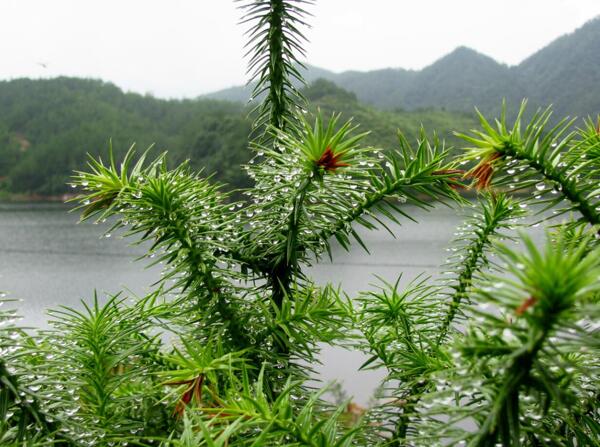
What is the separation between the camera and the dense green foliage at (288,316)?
0.49 meters

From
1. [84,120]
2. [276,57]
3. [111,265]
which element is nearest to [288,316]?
[276,57]

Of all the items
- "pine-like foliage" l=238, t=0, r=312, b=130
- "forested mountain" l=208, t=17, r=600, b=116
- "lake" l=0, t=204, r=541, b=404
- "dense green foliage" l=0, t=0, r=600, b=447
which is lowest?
"lake" l=0, t=204, r=541, b=404

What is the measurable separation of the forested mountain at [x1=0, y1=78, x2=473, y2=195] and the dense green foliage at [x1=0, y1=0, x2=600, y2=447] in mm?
45503

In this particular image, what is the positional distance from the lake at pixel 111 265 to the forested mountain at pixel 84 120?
18.5 m

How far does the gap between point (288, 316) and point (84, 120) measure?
71524mm

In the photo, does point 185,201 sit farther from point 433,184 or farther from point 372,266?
point 372,266

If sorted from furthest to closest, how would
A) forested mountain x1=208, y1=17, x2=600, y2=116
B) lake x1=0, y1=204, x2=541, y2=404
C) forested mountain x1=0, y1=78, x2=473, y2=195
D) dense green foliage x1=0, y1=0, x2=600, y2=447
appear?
1. forested mountain x1=208, y1=17, x2=600, y2=116
2. forested mountain x1=0, y1=78, x2=473, y2=195
3. lake x1=0, y1=204, x2=541, y2=404
4. dense green foliage x1=0, y1=0, x2=600, y2=447

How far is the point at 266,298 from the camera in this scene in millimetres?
751

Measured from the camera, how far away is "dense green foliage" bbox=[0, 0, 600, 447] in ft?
1.60

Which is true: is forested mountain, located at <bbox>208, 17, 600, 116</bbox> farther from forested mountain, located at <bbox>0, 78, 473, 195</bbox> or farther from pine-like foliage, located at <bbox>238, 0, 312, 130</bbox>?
pine-like foliage, located at <bbox>238, 0, 312, 130</bbox>

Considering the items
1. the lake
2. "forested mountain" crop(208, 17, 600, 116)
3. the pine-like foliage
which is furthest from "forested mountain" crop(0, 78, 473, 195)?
the pine-like foliage

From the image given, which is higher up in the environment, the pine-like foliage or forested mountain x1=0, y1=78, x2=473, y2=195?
forested mountain x1=0, y1=78, x2=473, y2=195

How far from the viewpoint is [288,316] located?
66 cm

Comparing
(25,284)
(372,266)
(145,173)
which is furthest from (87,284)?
(145,173)
